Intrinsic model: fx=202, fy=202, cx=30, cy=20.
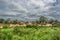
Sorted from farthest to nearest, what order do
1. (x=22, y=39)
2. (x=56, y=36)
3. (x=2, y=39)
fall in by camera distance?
(x=22, y=39), (x=56, y=36), (x=2, y=39)

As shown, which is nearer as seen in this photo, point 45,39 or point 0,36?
point 0,36

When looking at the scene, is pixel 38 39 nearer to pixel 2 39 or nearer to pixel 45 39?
pixel 45 39

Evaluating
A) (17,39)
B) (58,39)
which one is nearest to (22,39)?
(17,39)

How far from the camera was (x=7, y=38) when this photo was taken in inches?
615

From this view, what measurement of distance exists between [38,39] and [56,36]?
1772mm

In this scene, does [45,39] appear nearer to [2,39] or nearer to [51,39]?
[51,39]

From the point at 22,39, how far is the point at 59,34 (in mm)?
3218

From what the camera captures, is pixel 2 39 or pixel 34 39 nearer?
pixel 2 39

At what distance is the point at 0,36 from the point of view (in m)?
15.3

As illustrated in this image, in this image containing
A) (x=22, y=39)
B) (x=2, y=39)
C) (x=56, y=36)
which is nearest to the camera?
(x=2, y=39)

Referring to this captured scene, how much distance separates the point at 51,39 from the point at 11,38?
3.23 meters

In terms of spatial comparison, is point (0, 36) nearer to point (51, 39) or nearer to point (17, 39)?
point (17, 39)

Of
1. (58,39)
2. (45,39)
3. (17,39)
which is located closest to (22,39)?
(17,39)

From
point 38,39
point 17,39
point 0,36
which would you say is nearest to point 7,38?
point 0,36
